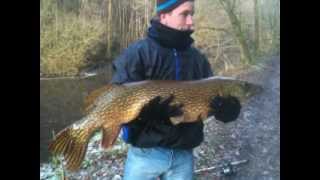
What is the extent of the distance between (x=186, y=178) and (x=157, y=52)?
2.23 feet

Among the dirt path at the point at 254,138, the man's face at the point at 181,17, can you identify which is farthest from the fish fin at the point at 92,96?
the dirt path at the point at 254,138

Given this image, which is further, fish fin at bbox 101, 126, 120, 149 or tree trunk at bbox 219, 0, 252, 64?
tree trunk at bbox 219, 0, 252, 64

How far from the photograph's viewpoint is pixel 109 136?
4.01 meters

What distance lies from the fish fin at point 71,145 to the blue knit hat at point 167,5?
744 mm

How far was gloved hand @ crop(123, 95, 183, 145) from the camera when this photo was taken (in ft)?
13.1

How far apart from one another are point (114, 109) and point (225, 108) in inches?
23.9

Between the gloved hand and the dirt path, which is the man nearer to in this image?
the gloved hand

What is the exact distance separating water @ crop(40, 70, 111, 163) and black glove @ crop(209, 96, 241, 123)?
1.85 ft

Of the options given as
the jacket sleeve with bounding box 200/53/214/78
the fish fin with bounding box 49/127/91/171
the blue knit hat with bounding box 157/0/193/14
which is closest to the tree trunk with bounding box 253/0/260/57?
the jacket sleeve with bounding box 200/53/214/78

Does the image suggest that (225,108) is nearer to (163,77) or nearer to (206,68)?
(206,68)

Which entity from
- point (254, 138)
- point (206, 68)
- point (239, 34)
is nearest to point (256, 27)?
point (239, 34)

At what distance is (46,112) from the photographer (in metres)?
4.06

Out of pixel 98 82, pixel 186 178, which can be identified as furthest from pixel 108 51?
pixel 186 178
